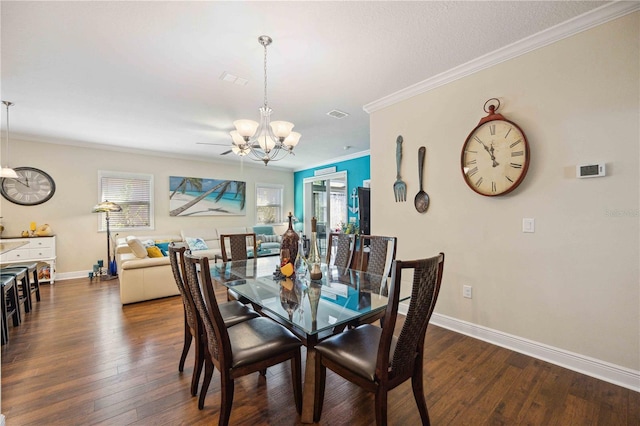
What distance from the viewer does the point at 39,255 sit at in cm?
452

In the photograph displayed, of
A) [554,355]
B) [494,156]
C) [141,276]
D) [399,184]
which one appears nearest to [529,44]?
[494,156]

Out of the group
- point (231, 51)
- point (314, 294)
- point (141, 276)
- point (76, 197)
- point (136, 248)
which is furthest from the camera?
point (76, 197)

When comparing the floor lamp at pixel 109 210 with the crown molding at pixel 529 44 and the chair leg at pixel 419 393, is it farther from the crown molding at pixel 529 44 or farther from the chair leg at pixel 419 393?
the chair leg at pixel 419 393

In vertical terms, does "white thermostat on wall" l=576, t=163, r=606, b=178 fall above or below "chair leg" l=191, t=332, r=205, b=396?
above

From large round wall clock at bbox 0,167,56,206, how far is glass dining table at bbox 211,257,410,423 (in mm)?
4504

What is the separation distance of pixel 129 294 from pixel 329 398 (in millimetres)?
3132

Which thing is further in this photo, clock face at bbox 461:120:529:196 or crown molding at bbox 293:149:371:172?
crown molding at bbox 293:149:371:172

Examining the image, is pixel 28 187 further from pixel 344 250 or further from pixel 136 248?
pixel 344 250

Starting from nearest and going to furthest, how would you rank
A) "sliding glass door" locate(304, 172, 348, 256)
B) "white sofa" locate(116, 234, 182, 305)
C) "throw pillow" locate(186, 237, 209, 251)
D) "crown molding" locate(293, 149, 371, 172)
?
1. "white sofa" locate(116, 234, 182, 305)
2. "throw pillow" locate(186, 237, 209, 251)
3. "crown molding" locate(293, 149, 371, 172)
4. "sliding glass door" locate(304, 172, 348, 256)

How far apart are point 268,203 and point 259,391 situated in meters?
6.17

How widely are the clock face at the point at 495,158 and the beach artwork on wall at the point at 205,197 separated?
5775 millimetres

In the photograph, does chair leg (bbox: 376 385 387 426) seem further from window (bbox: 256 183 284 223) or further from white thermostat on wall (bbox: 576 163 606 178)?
window (bbox: 256 183 284 223)

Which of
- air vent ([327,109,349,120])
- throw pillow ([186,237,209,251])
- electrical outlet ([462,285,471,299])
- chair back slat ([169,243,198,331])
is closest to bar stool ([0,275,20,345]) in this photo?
chair back slat ([169,243,198,331])

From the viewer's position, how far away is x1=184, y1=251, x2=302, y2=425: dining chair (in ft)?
4.67
